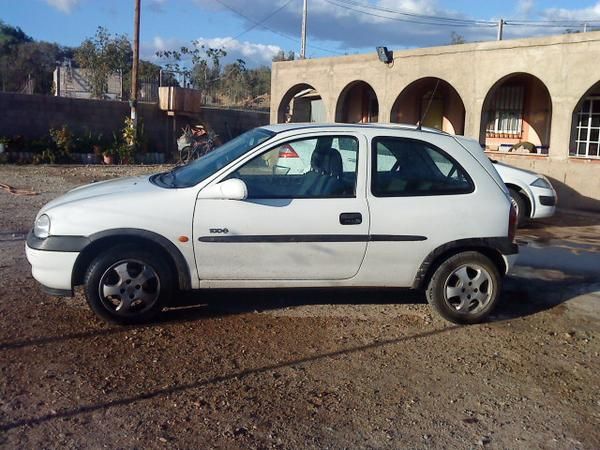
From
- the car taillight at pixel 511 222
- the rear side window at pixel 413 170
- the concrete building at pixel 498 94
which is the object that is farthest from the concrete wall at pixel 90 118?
the car taillight at pixel 511 222

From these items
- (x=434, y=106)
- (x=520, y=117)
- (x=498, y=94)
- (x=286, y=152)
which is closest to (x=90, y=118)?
(x=434, y=106)

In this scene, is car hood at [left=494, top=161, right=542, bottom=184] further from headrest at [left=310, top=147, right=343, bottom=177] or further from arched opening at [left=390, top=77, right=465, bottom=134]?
arched opening at [left=390, top=77, right=465, bottom=134]

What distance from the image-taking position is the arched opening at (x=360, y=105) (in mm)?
21266

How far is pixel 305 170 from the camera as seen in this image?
5.83 meters

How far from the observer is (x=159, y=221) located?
538 cm

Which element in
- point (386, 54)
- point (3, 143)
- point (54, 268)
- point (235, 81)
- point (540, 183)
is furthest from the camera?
point (235, 81)

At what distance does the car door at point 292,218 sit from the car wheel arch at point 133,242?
16 centimetres

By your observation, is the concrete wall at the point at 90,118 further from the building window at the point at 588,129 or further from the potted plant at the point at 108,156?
the building window at the point at 588,129

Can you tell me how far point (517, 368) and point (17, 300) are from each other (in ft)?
13.9

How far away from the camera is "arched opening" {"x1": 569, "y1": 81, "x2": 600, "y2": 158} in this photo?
1608 centimetres

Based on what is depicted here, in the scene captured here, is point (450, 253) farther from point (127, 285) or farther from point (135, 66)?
point (135, 66)

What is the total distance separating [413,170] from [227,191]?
1633 mm

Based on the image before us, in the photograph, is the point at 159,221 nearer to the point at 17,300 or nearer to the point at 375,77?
the point at 17,300

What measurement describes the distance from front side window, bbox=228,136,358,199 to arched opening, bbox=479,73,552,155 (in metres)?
11.3
